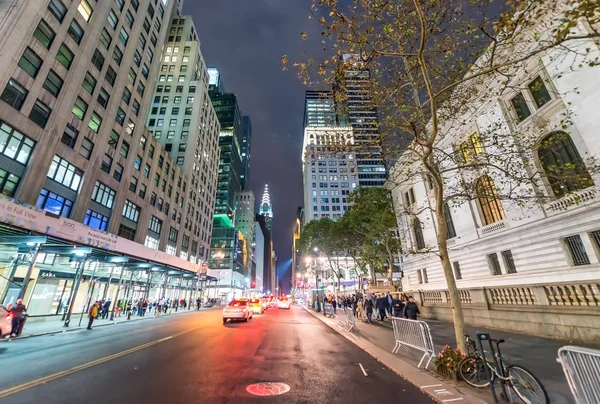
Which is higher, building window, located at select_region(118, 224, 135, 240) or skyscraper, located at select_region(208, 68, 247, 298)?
skyscraper, located at select_region(208, 68, 247, 298)

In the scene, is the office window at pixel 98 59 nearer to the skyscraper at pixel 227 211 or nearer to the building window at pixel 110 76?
the building window at pixel 110 76

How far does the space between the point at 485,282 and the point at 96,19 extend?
45120 mm

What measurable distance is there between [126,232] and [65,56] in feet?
68.6

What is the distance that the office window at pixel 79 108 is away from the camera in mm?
26703

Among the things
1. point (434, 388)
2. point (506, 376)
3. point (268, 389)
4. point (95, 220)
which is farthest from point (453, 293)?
point (95, 220)

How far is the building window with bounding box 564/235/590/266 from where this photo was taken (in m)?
12.2

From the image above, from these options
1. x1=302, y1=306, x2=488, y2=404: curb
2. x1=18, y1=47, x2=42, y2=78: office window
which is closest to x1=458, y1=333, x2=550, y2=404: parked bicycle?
x1=302, y1=306, x2=488, y2=404: curb

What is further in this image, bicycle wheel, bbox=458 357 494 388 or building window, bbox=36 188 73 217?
building window, bbox=36 188 73 217

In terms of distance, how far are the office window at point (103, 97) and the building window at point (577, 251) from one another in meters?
42.5

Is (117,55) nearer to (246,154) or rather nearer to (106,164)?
(106,164)

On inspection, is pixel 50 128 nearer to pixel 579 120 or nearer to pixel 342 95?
pixel 342 95

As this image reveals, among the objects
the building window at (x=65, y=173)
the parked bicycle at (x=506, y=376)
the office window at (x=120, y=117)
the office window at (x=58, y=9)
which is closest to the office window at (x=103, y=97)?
the office window at (x=120, y=117)

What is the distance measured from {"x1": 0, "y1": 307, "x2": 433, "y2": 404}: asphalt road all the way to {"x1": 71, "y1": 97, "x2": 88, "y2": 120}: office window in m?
24.1

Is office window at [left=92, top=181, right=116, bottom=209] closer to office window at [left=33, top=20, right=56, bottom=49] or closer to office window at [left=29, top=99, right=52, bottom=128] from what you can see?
office window at [left=29, top=99, right=52, bottom=128]
